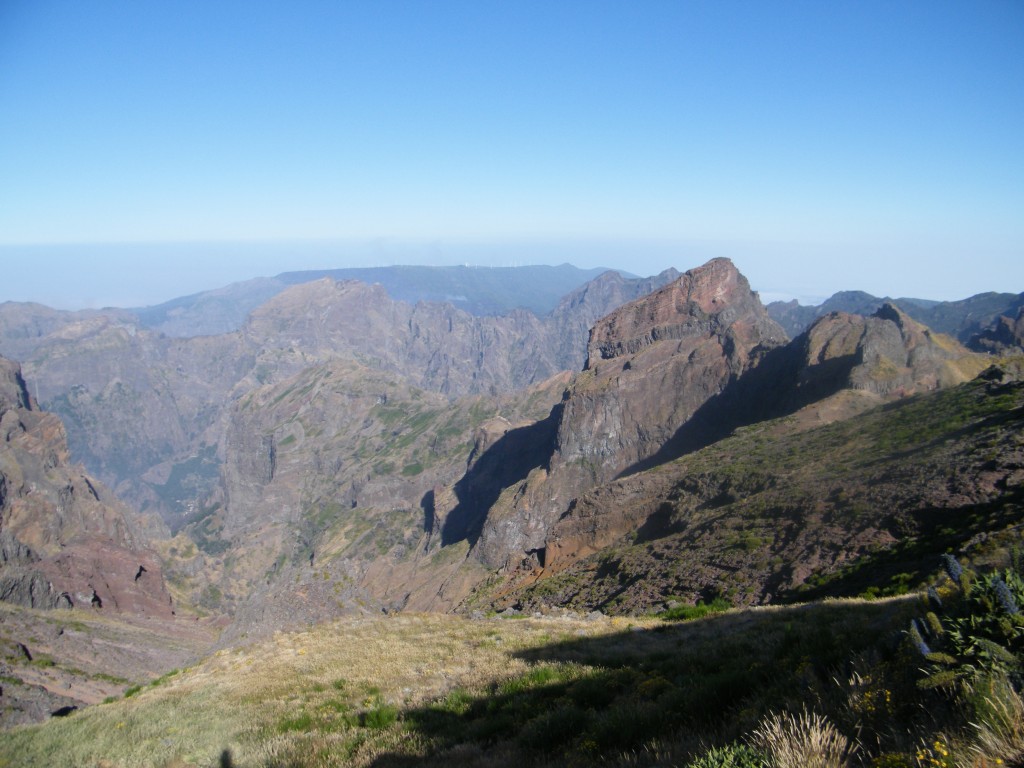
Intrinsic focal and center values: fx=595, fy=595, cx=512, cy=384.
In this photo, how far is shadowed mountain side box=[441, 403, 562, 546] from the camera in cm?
16738

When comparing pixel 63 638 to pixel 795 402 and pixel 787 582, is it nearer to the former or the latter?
pixel 787 582

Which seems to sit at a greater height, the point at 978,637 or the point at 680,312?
the point at 680,312

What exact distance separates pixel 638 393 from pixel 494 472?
6040cm

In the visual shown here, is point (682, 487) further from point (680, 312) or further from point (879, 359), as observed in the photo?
point (680, 312)

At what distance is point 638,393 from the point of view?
456ft

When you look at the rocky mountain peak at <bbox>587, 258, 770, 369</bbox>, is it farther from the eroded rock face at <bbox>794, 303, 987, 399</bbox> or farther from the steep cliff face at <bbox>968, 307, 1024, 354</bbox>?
the eroded rock face at <bbox>794, 303, 987, 399</bbox>

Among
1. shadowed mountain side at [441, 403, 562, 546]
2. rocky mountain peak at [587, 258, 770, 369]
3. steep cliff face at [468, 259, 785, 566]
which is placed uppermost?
rocky mountain peak at [587, 258, 770, 369]

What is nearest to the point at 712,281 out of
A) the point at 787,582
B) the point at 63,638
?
the point at 787,582

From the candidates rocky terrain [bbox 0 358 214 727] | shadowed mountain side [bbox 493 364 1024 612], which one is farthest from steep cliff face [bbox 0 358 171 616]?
shadowed mountain side [bbox 493 364 1024 612]

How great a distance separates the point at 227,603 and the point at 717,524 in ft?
628

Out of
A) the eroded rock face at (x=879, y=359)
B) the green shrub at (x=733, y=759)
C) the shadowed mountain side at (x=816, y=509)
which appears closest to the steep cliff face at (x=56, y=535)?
the shadowed mountain side at (x=816, y=509)

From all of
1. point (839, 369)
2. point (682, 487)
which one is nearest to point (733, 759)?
point (682, 487)

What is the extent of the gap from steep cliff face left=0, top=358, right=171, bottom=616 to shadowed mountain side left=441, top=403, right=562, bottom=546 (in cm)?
8202

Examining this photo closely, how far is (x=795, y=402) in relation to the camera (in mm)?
85938
